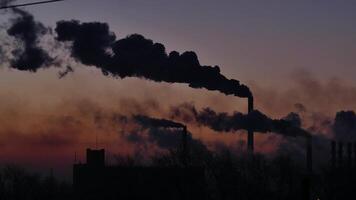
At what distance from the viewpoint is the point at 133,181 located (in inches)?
3100

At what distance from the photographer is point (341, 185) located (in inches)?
2837

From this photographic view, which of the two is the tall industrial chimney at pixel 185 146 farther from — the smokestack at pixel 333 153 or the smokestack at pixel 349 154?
the smokestack at pixel 349 154

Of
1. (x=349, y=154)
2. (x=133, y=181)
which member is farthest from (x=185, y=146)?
(x=349, y=154)

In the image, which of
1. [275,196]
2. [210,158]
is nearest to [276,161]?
[210,158]

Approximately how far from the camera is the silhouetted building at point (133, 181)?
76250 mm

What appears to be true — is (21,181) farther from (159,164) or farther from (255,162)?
(255,162)

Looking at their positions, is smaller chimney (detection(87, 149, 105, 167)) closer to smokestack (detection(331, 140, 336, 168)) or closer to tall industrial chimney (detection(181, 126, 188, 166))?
tall industrial chimney (detection(181, 126, 188, 166))

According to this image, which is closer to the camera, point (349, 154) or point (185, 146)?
point (185, 146)

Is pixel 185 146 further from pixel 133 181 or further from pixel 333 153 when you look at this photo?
pixel 333 153

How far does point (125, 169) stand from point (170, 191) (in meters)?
6.63

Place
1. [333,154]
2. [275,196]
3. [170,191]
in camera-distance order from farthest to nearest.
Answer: [333,154]
[170,191]
[275,196]

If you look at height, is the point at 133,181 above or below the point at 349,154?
below

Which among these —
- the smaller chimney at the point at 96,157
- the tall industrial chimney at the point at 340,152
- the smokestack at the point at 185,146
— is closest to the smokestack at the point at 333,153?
the tall industrial chimney at the point at 340,152

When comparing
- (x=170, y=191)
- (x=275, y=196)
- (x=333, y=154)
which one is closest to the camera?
(x=275, y=196)
